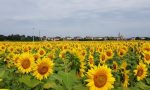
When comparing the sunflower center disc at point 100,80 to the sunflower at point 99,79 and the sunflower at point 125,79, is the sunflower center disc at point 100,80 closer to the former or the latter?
the sunflower at point 99,79

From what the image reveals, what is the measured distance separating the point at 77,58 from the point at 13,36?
45.7m

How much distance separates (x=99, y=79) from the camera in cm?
362

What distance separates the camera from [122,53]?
1027 cm

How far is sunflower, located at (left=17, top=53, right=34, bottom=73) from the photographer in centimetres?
520

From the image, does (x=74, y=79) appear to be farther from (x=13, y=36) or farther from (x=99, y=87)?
(x=13, y=36)

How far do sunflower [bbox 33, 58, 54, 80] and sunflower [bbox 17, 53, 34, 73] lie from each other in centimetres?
35

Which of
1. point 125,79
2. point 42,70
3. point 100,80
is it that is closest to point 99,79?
point 100,80

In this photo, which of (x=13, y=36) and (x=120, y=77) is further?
(x=13, y=36)

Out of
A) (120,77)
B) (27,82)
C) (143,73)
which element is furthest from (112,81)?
(143,73)

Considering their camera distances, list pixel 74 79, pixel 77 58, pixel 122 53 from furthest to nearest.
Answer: pixel 122 53 < pixel 77 58 < pixel 74 79

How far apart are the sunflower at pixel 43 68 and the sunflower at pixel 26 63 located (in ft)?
1.15

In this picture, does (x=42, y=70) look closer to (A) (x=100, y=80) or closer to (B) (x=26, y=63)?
(B) (x=26, y=63)

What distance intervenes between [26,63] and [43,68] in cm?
62

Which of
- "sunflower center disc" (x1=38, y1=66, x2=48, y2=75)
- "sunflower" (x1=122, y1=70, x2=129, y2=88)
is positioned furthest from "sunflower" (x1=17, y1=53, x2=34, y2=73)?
"sunflower" (x1=122, y1=70, x2=129, y2=88)
